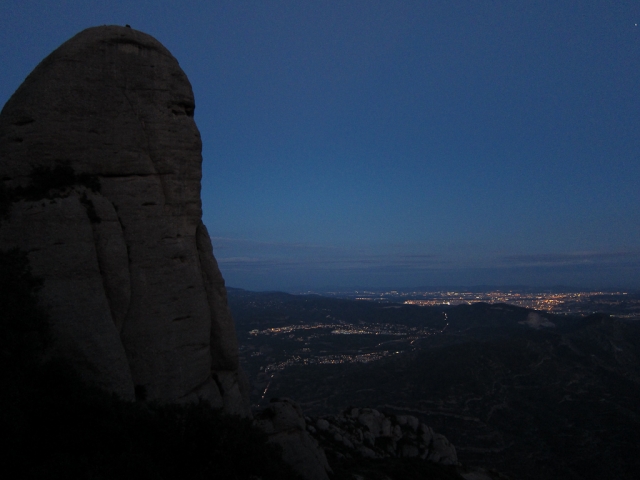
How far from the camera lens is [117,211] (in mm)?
14484

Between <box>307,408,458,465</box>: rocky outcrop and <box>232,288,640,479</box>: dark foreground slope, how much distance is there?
13234 millimetres

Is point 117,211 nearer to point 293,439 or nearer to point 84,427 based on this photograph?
point 84,427

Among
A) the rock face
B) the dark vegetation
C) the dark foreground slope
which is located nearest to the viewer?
the dark vegetation

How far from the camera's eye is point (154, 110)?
51.5 ft

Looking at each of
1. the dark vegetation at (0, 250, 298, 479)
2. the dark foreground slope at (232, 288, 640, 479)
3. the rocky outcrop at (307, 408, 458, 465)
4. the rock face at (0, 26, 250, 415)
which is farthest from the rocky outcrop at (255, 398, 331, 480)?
the dark foreground slope at (232, 288, 640, 479)

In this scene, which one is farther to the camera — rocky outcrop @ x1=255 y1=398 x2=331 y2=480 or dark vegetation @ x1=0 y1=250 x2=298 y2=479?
rocky outcrop @ x1=255 y1=398 x2=331 y2=480

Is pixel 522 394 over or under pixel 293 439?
under

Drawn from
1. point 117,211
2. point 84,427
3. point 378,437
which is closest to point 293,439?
point 84,427

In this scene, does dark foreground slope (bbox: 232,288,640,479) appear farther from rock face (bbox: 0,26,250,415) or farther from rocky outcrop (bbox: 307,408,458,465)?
rock face (bbox: 0,26,250,415)

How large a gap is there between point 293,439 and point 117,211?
39.9ft

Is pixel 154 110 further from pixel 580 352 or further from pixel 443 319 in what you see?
pixel 443 319

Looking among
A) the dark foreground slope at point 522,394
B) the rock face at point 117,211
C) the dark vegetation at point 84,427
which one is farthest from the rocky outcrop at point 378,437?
the dark vegetation at point 84,427

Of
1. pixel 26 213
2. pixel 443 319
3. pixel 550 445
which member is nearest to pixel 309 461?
pixel 26 213

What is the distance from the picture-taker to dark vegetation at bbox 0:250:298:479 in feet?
28.5
